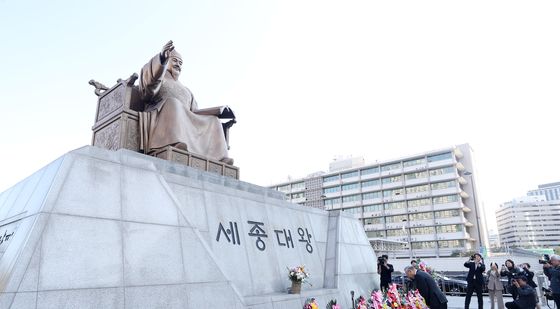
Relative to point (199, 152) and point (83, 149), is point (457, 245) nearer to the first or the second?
point (199, 152)

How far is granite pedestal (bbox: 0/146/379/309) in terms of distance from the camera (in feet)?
14.5

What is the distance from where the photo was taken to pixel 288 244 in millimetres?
8688

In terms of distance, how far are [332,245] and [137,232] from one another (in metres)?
6.04

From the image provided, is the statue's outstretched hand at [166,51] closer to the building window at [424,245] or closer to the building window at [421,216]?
the building window at [424,245]

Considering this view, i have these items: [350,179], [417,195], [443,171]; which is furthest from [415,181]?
[350,179]

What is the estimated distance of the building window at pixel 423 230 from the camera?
52.4m

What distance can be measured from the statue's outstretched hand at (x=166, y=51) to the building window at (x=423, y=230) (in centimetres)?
5193

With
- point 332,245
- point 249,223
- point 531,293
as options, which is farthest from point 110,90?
point 531,293

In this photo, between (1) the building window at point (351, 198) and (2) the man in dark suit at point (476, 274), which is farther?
(1) the building window at point (351, 198)

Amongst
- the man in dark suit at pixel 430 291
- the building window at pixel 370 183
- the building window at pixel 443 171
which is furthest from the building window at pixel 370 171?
the man in dark suit at pixel 430 291

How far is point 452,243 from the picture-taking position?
5038 centimetres

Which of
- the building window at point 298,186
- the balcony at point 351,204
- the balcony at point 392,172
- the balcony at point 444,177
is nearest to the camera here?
the balcony at point 444,177

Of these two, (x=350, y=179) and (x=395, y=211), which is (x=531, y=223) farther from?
(x=350, y=179)

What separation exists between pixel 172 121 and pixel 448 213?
51458 mm
